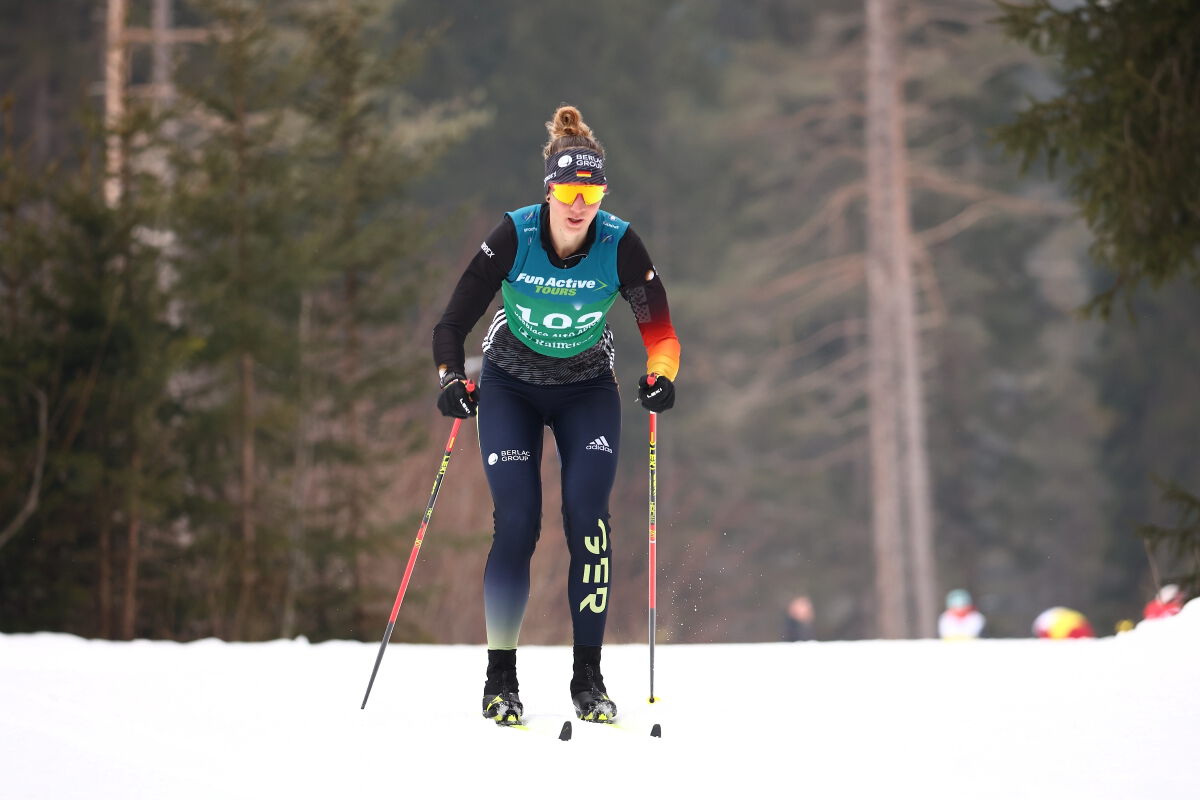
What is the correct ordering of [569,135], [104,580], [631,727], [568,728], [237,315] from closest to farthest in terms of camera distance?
[568,728]
[631,727]
[569,135]
[104,580]
[237,315]

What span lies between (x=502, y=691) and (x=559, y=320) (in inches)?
51.5

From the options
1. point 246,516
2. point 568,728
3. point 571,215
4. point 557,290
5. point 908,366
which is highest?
point 908,366

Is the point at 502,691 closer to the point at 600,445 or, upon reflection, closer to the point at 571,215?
the point at 600,445

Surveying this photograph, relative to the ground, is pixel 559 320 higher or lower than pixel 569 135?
lower

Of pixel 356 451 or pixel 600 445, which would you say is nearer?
pixel 600 445

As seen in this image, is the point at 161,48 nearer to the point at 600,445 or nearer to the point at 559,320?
the point at 559,320

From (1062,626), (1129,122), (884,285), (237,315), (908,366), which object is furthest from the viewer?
(908,366)

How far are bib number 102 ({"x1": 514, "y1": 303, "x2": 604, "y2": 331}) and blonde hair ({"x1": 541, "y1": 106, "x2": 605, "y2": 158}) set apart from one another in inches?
22.1

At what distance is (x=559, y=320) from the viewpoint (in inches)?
194

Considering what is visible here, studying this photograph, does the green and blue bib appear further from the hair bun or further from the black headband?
the hair bun

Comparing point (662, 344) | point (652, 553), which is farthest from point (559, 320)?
point (652, 553)

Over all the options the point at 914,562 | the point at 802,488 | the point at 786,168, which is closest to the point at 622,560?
the point at 914,562

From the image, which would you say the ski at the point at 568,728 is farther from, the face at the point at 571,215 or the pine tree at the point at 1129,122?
the pine tree at the point at 1129,122

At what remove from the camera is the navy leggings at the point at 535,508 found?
484cm
